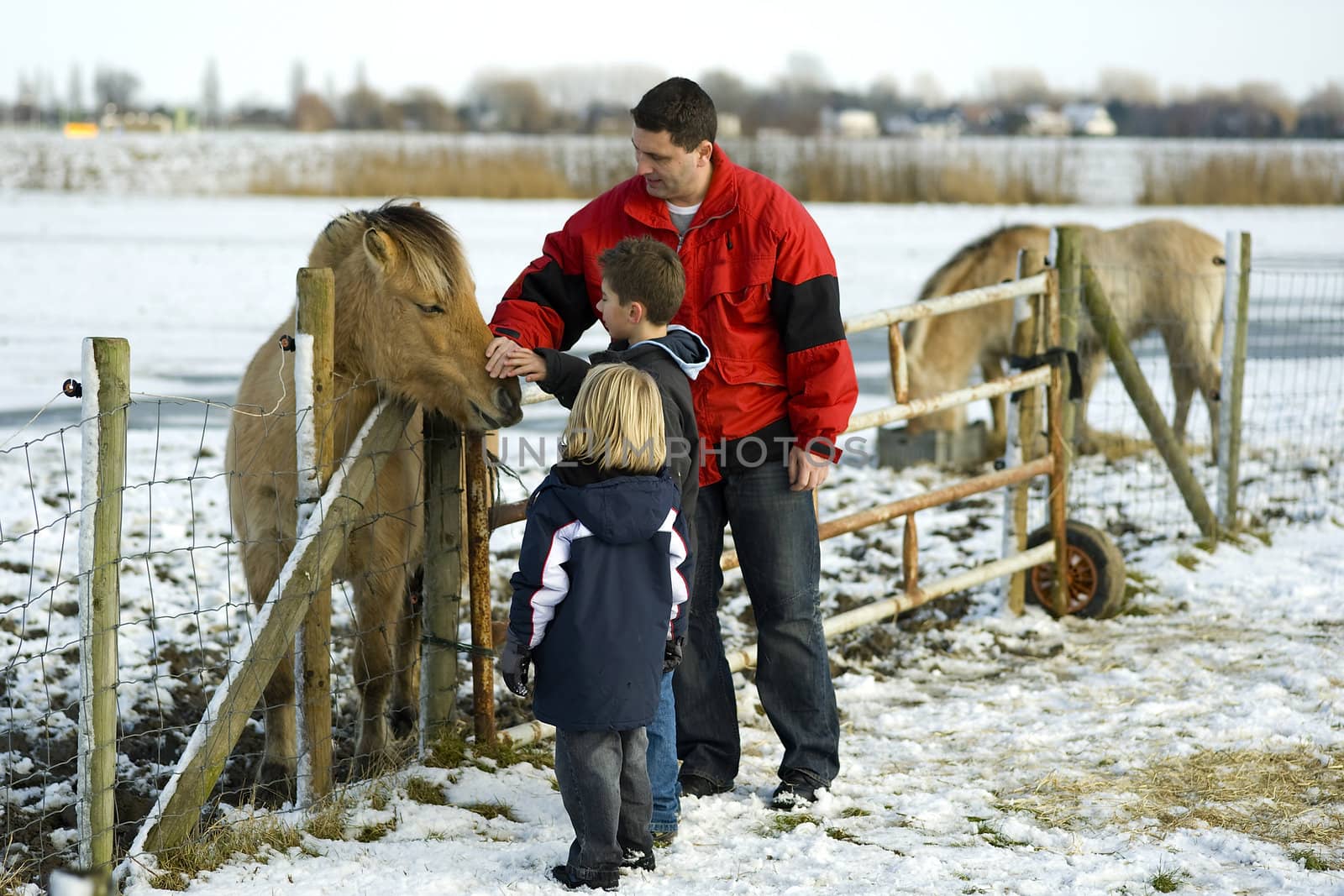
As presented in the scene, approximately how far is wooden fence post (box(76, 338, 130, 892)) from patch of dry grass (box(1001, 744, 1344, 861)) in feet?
8.37

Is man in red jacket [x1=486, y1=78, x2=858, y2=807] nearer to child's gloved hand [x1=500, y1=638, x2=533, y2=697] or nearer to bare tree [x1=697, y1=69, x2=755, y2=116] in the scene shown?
child's gloved hand [x1=500, y1=638, x2=533, y2=697]

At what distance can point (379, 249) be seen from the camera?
354 cm

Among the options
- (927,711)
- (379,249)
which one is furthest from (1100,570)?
(379,249)

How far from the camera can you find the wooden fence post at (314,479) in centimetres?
327

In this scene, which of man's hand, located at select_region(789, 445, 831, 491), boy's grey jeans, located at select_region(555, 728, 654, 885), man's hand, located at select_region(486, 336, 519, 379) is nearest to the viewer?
boy's grey jeans, located at select_region(555, 728, 654, 885)

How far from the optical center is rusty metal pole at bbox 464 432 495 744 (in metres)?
3.91

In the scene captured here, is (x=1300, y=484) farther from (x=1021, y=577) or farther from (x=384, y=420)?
(x=384, y=420)

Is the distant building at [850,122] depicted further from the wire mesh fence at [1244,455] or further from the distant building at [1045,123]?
the wire mesh fence at [1244,455]

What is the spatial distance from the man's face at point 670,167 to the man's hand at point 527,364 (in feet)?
1.90

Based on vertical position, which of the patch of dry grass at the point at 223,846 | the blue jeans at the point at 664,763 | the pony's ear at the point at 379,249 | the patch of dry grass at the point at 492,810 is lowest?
the patch of dry grass at the point at 492,810

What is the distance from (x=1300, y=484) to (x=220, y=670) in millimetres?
6741

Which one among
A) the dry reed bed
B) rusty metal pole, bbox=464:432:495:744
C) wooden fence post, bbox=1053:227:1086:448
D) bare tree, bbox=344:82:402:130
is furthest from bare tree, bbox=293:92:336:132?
rusty metal pole, bbox=464:432:495:744

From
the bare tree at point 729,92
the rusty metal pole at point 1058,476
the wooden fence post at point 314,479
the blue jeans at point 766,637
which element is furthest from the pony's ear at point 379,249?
the bare tree at point 729,92

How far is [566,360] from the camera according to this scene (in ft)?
10.9
